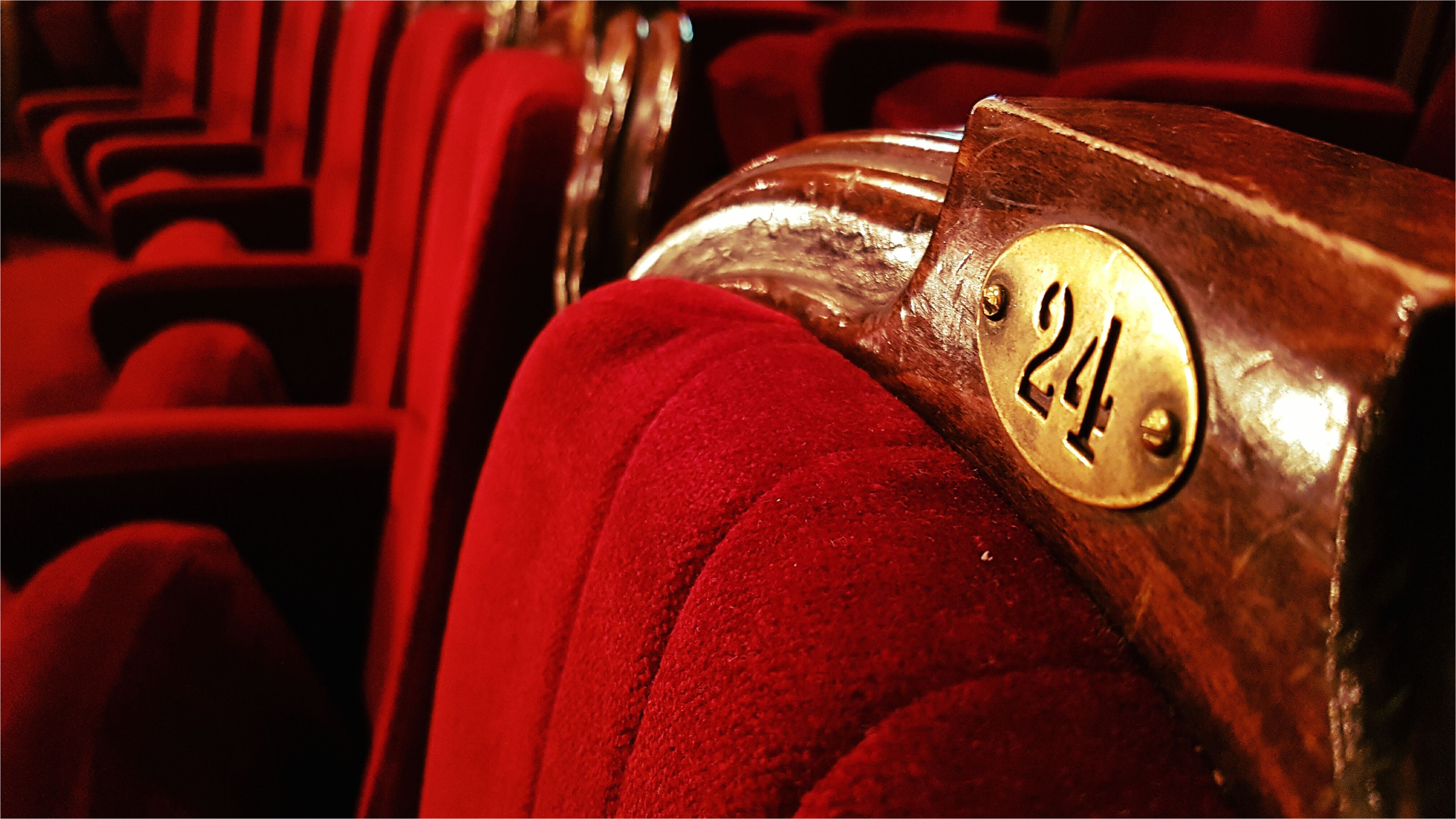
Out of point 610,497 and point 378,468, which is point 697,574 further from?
point 378,468

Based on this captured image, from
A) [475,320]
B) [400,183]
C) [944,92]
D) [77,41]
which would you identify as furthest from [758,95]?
[77,41]

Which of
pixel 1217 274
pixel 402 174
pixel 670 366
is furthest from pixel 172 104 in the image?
pixel 1217 274

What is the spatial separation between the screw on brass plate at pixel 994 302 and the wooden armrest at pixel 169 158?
1.82 m

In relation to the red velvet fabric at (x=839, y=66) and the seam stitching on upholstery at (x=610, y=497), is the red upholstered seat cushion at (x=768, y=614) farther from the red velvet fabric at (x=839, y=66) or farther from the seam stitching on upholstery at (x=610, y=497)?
the red velvet fabric at (x=839, y=66)

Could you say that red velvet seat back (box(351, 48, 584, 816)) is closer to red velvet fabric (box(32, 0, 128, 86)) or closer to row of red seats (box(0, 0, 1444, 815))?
row of red seats (box(0, 0, 1444, 815))

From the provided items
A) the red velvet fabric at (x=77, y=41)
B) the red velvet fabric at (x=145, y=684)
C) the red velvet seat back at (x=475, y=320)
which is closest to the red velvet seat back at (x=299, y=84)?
the red velvet seat back at (x=475, y=320)

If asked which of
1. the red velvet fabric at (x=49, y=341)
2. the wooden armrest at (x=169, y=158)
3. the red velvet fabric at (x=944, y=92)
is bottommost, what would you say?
the red velvet fabric at (x=49, y=341)

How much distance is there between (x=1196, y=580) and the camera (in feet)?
0.42

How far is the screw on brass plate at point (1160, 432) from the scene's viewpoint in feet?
0.41

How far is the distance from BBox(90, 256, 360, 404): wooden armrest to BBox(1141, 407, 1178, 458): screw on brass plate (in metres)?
1.06

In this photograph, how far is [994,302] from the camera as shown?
164 millimetres

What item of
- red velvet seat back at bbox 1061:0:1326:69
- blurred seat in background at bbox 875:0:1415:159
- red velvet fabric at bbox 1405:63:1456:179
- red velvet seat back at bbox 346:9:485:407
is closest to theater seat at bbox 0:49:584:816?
red velvet seat back at bbox 346:9:485:407

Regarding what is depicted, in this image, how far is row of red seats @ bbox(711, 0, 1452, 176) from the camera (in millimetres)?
639

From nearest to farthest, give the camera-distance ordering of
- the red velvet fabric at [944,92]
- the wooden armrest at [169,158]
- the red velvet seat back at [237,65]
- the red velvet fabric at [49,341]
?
the red velvet fabric at [944,92]
the red velvet fabric at [49,341]
the wooden armrest at [169,158]
the red velvet seat back at [237,65]
